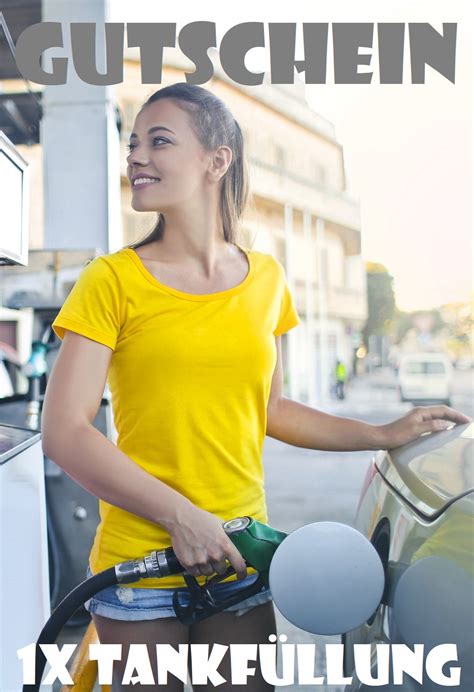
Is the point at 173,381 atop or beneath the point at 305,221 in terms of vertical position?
beneath

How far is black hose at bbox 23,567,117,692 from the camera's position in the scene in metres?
0.97

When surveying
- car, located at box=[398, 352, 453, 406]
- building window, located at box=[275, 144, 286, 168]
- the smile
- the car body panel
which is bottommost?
car, located at box=[398, 352, 453, 406]

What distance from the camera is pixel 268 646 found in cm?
107

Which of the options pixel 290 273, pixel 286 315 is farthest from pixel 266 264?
pixel 290 273

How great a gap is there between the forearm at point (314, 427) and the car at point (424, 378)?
19312 millimetres

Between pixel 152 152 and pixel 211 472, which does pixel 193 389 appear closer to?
pixel 211 472

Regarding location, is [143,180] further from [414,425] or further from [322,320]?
[322,320]

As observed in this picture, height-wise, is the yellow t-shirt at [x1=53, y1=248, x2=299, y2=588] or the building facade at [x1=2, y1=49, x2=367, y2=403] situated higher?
the building facade at [x1=2, y1=49, x2=367, y2=403]

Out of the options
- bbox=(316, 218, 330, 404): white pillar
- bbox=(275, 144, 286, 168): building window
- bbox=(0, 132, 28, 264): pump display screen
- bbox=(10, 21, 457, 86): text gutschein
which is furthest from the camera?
bbox=(316, 218, 330, 404): white pillar

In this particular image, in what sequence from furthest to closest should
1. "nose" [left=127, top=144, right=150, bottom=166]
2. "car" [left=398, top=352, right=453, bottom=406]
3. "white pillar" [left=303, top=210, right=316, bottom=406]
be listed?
1. "white pillar" [left=303, top=210, right=316, bottom=406]
2. "car" [left=398, top=352, right=453, bottom=406]
3. "nose" [left=127, top=144, right=150, bottom=166]

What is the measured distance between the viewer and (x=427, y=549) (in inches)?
36.5

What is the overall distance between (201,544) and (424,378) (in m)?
20.3

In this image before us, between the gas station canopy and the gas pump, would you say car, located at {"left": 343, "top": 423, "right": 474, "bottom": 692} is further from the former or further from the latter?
the gas station canopy

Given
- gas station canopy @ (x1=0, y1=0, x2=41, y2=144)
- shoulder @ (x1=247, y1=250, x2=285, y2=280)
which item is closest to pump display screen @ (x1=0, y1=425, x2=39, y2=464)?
shoulder @ (x1=247, y1=250, x2=285, y2=280)
